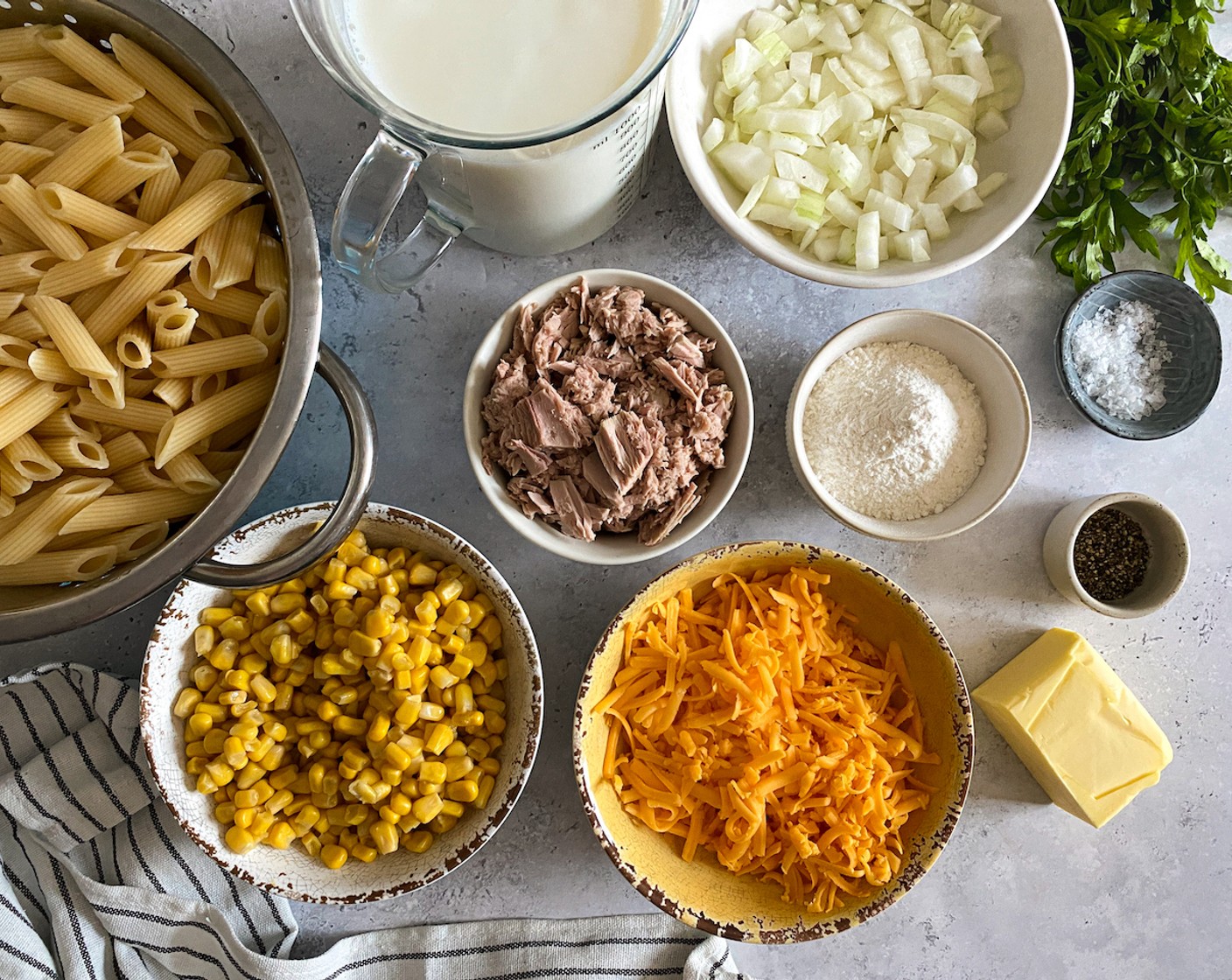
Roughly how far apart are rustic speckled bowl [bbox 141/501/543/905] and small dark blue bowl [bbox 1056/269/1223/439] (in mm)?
1264

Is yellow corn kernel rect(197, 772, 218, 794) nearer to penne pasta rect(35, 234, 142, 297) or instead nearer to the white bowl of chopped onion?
penne pasta rect(35, 234, 142, 297)

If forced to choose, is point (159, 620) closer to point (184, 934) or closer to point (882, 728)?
point (184, 934)

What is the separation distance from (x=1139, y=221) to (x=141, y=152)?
1.89 m

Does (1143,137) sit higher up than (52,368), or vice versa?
(1143,137)

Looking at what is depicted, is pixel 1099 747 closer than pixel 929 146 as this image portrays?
No

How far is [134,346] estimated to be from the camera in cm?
144

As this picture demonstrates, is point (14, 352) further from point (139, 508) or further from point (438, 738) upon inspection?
point (438, 738)

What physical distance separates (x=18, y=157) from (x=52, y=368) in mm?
329

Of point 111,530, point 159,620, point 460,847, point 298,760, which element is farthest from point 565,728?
point 111,530

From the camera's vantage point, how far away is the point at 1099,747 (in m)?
1.92

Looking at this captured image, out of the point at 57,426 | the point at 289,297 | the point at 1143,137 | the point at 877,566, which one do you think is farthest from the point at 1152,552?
the point at 57,426

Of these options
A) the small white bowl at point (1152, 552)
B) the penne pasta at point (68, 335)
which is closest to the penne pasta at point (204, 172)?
the penne pasta at point (68, 335)

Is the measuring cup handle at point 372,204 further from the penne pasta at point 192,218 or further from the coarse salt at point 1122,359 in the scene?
the coarse salt at point 1122,359

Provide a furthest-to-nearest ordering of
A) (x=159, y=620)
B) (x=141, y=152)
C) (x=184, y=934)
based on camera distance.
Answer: (x=184, y=934) < (x=159, y=620) < (x=141, y=152)
